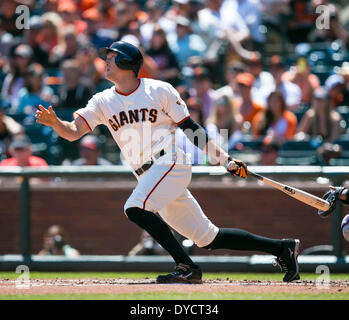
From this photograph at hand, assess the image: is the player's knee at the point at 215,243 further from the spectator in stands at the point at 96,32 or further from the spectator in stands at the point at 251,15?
the spectator in stands at the point at 251,15

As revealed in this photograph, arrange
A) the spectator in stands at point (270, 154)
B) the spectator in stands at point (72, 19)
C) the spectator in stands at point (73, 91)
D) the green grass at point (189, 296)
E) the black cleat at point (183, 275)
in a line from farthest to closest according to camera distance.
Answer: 1. the spectator in stands at point (72, 19)
2. the spectator in stands at point (73, 91)
3. the spectator in stands at point (270, 154)
4. the black cleat at point (183, 275)
5. the green grass at point (189, 296)

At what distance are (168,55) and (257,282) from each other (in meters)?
5.46

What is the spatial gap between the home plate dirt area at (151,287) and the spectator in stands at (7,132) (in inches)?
146

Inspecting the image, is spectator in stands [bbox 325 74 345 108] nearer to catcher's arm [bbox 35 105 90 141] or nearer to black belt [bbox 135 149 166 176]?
black belt [bbox 135 149 166 176]

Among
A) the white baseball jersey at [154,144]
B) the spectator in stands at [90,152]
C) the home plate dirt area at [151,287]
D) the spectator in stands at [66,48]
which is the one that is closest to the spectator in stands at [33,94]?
the spectator in stands at [66,48]

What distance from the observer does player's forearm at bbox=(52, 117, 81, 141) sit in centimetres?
529

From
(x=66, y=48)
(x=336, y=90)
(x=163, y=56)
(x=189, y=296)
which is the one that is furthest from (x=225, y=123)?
(x=189, y=296)

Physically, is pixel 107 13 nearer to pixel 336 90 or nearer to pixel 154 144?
pixel 336 90

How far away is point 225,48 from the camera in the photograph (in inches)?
445

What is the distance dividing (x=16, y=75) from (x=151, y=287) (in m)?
6.47

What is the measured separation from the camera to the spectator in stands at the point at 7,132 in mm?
9453

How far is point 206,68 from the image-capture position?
1094 cm
